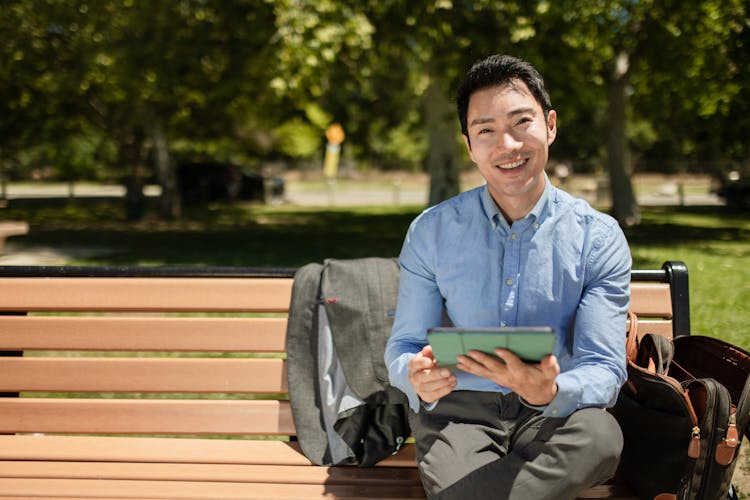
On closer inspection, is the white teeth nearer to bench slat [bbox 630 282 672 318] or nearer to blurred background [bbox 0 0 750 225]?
bench slat [bbox 630 282 672 318]

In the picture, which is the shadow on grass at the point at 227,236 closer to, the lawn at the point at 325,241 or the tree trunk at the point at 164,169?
the lawn at the point at 325,241

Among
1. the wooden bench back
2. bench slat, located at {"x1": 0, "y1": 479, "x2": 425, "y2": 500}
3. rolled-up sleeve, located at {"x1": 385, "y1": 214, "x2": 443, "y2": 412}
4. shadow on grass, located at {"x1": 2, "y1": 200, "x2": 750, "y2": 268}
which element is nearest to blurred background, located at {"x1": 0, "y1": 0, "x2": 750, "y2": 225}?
shadow on grass, located at {"x1": 2, "y1": 200, "x2": 750, "y2": 268}

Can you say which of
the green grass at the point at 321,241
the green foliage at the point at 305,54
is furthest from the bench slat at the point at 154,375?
the green foliage at the point at 305,54

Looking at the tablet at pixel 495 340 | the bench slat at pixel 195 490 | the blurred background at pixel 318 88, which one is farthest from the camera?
the blurred background at pixel 318 88

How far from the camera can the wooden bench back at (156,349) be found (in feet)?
9.82

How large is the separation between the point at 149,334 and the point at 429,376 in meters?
1.30

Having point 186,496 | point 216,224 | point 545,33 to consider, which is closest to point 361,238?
point 545,33

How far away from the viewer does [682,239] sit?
1456 centimetres

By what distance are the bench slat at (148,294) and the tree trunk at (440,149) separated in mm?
12702

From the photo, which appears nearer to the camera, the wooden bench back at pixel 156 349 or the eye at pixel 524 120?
the eye at pixel 524 120

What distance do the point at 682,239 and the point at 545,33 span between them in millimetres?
4790

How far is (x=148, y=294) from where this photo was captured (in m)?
3.03

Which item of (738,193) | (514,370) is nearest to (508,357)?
(514,370)

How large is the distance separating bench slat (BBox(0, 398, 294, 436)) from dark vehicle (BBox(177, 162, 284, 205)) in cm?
2898
